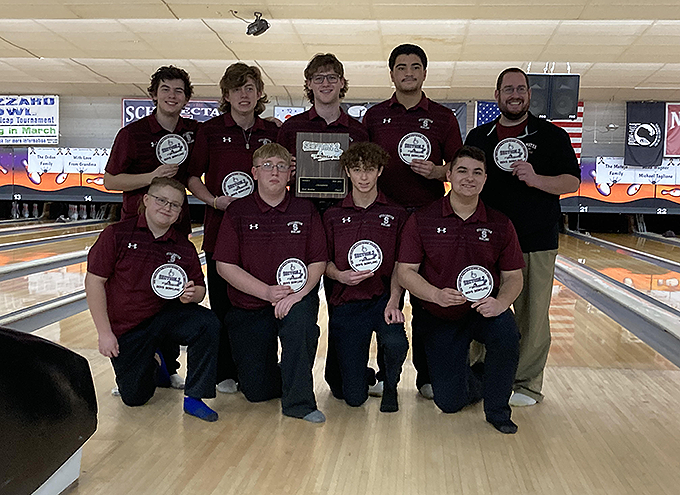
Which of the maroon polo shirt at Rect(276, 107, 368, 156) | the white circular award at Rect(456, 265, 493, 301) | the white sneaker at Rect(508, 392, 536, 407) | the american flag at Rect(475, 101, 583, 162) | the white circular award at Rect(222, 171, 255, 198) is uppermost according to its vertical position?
the american flag at Rect(475, 101, 583, 162)

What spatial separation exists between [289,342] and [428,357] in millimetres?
543

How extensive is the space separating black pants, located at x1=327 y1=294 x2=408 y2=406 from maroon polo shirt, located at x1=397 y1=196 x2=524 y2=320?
223mm

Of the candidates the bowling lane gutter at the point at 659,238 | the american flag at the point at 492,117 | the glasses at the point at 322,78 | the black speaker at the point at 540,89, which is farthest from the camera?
the bowling lane gutter at the point at 659,238

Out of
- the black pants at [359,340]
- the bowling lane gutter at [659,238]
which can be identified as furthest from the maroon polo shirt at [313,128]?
the bowling lane gutter at [659,238]

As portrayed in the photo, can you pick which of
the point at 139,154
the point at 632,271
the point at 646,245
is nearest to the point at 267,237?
the point at 139,154

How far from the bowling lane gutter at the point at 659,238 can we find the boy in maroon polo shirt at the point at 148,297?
9.27 m

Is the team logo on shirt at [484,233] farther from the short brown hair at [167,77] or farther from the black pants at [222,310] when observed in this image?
the short brown hair at [167,77]

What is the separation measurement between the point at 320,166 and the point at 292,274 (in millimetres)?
441

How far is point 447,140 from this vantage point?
2.88 metres

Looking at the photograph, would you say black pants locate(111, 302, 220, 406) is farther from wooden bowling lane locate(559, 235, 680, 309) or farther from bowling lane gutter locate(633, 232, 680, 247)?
bowling lane gutter locate(633, 232, 680, 247)

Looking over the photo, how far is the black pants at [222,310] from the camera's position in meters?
2.95

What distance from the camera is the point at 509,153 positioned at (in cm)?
278

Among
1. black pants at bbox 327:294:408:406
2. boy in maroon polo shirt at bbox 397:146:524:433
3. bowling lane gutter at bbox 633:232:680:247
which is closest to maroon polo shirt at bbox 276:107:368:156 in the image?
boy in maroon polo shirt at bbox 397:146:524:433

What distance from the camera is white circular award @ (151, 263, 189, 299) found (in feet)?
8.57
